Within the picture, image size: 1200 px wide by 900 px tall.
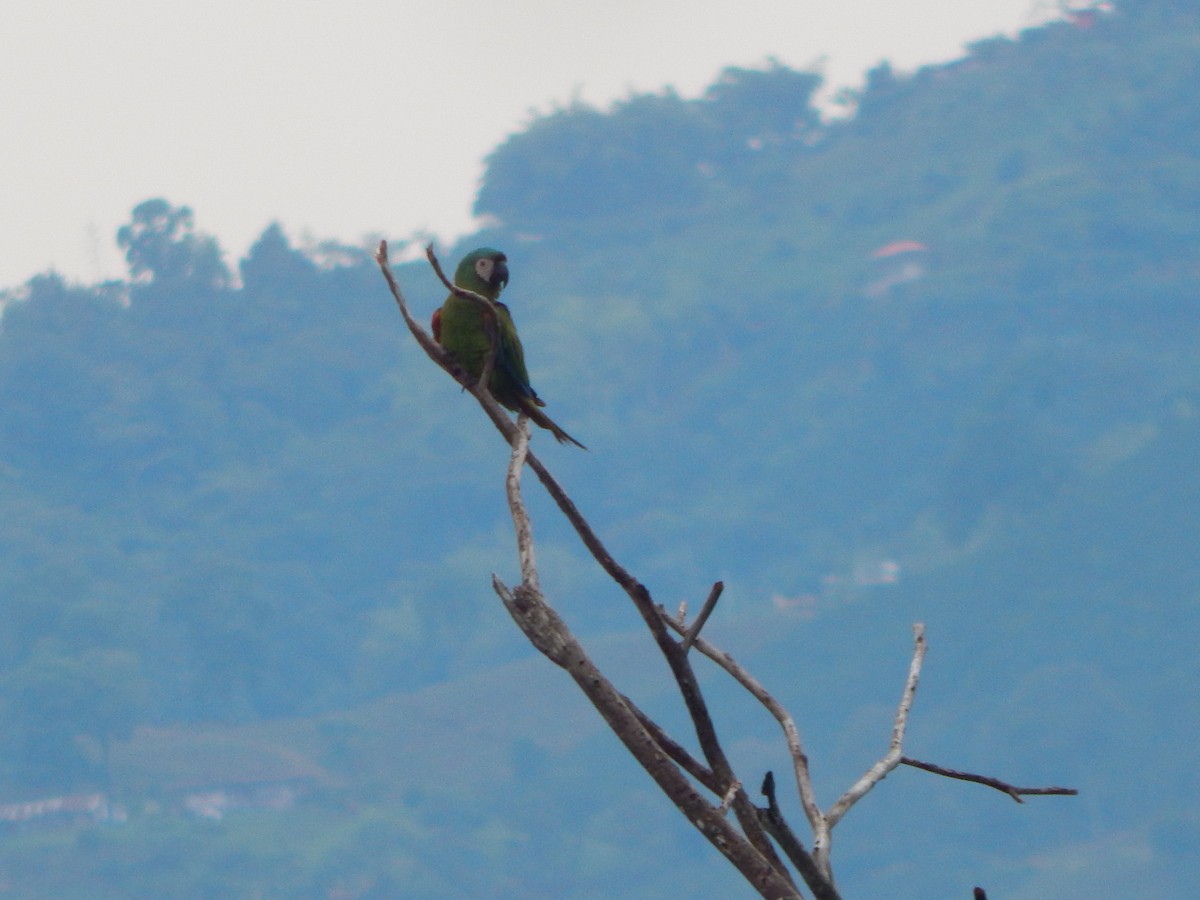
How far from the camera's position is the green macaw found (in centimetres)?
379

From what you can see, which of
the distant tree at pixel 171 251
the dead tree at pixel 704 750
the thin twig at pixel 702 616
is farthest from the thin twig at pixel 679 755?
the distant tree at pixel 171 251

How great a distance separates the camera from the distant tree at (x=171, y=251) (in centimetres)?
6662

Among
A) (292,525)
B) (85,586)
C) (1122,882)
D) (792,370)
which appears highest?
(792,370)

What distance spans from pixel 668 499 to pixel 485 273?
209 feet

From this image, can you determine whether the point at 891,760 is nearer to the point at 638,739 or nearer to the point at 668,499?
the point at 638,739

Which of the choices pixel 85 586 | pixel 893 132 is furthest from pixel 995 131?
pixel 85 586

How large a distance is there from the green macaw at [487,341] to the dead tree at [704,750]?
1505 mm

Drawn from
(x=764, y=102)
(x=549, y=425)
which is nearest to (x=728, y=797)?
(x=549, y=425)

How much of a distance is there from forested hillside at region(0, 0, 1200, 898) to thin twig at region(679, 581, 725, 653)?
4281 cm

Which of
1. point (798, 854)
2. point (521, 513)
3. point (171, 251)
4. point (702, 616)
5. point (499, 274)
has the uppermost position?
point (171, 251)

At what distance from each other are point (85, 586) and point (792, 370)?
29.0 m

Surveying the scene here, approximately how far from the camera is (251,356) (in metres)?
70.1

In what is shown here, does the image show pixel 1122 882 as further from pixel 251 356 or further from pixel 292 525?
pixel 251 356

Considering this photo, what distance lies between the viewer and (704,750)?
6.89 feet
